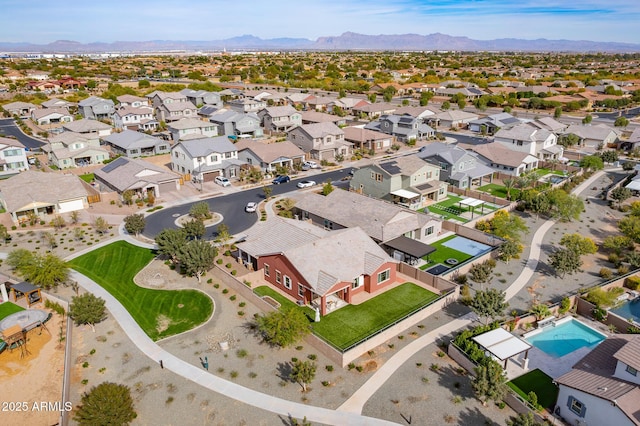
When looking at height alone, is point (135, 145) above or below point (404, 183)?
above

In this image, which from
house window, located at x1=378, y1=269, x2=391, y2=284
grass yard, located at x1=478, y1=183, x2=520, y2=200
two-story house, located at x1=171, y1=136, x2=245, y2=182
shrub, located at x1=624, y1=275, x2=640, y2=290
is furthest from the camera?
two-story house, located at x1=171, y1=136, x2=245, y2=182

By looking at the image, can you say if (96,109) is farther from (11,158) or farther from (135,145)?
(135,145)

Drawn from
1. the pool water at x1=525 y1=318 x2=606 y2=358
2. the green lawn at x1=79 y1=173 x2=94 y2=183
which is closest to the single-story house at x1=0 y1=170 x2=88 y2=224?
the green lawn at x1=79 y1=173 x2=94 y2=183

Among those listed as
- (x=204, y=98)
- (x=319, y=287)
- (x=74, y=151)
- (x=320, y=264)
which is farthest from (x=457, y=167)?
(x=204, y=98)

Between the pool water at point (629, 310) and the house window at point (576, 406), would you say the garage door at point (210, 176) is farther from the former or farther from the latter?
the house window at point (576, 406)

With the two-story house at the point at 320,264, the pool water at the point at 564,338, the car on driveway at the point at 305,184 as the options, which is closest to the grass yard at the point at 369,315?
the two-story house at the point at 320,264

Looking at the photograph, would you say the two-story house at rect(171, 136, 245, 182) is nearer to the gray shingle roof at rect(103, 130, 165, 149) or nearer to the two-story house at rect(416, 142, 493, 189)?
the gray shingle roof at rect(103, 130, 165, 149)

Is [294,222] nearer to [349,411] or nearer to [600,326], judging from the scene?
[349,411]
